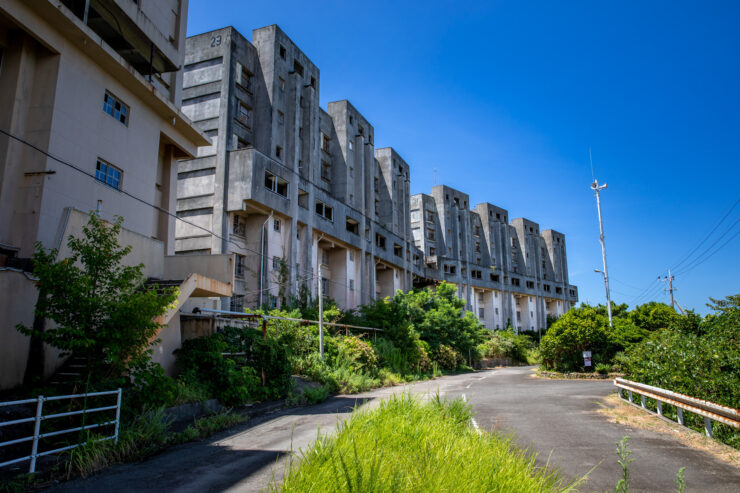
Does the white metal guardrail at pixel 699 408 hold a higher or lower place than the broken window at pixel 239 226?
lower

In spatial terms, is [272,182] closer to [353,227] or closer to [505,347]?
[353,227]

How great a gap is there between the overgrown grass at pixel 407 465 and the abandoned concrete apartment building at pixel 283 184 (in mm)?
16227

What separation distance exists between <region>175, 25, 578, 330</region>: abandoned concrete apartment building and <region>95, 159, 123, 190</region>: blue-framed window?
647 cm

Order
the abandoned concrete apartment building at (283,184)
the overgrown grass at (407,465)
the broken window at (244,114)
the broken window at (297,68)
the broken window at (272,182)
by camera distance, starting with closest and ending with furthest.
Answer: the overgrown grass at (407,465), the abandoned concrete apartment building at (283,184), the broken window at (272,182), the broken window at (244,114), the broken window at (297,68)

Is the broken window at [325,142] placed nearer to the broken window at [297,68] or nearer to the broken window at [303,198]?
the broken window at [297,68]

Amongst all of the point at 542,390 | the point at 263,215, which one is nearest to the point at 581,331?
the point at 542,390

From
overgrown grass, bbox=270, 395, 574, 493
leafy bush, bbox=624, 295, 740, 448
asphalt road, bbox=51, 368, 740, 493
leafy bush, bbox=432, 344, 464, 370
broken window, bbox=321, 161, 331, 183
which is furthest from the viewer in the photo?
broken window, bbox=321, 161, 331, 183

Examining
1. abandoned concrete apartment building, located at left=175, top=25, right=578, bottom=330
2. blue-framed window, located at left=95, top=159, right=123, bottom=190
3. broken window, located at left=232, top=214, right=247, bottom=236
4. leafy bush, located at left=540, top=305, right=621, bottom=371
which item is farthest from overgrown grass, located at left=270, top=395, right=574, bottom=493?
broken window, located at left=232, top=214, right=247, bottom=236

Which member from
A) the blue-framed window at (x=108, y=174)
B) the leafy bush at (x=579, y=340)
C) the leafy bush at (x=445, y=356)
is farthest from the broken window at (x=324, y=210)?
the blue-framed window at (x=108, y=174)

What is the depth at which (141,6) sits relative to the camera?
18203 millimetres

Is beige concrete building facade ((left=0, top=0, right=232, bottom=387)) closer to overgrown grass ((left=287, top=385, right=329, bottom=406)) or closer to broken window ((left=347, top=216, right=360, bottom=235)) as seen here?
overgrown grass ((left=287, top=385, right=329, bottom=406))

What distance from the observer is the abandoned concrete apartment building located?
28.6 meters

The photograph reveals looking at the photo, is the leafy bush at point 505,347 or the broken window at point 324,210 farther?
the leafy bush at point 505,347

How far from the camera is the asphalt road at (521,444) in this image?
617 cm
